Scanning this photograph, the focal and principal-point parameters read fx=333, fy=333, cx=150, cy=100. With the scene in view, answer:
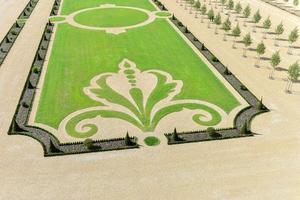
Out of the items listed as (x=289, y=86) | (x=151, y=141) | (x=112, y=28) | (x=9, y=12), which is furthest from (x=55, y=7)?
(x=289, y=86)

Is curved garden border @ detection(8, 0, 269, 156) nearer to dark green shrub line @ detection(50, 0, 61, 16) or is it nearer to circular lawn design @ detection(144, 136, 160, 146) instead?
circular lawn design @ detection(144, 136, 160, 146)

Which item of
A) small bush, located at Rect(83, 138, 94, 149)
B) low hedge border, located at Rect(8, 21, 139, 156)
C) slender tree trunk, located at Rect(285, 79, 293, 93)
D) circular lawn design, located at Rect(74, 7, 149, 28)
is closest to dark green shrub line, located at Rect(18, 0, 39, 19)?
circular lawn design, located at Rect(74, 7, 149, 28)

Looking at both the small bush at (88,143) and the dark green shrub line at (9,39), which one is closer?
the small bush at (88,143)

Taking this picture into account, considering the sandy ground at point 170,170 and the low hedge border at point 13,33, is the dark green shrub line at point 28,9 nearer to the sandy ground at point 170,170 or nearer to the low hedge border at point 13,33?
the low hedge border at point 13,33

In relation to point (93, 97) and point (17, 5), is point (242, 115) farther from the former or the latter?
point (17, 5)

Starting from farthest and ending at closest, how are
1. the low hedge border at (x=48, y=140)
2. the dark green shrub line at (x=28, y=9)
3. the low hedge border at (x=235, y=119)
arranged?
the dark green shrub line at (x=28, y=9)
the low hedge border at (x=235, y=119)
the low hedge border at (x=48, y=140)

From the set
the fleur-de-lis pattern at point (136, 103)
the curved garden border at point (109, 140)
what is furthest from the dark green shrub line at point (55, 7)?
the fleur-de-lis pattern at point (136, 103)

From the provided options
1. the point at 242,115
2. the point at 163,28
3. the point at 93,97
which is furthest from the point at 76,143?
the point at 163,28
